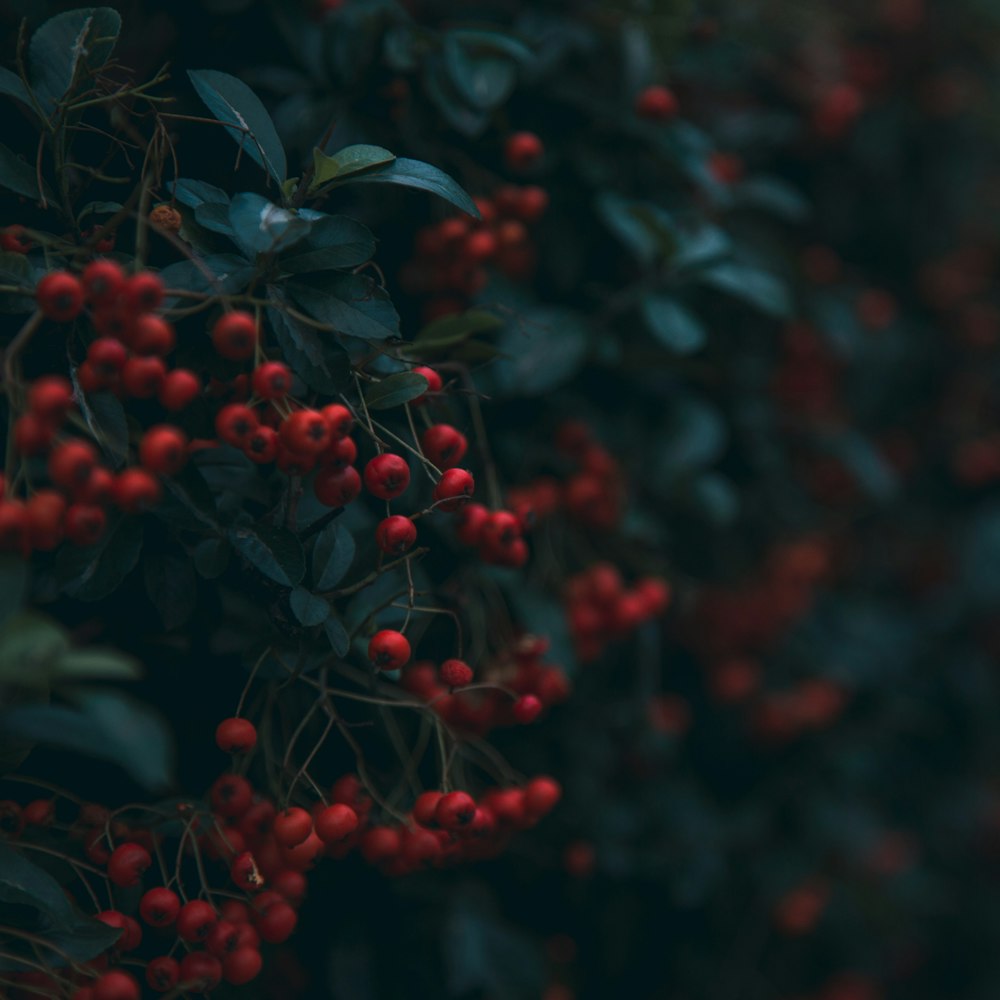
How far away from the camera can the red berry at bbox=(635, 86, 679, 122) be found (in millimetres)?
1459

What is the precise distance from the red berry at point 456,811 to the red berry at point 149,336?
567 mm

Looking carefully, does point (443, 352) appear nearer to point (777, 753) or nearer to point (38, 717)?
point (38, 717)

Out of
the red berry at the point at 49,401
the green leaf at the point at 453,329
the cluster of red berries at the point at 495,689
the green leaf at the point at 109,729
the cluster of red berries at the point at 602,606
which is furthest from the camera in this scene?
the cluster of red berries at the point at 602,606

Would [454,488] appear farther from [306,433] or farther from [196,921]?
[196,921]

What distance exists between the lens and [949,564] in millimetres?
2391

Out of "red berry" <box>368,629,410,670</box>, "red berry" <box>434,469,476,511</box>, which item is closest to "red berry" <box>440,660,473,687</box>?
"red berry" <box>368,629,410,670</box>

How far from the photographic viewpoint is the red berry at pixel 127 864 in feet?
3.17

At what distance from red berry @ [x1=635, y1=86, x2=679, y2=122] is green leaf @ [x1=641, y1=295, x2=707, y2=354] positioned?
0.93 feet

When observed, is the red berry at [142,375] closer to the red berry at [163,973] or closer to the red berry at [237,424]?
the red berry at [237,424]

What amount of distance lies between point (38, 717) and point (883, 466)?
1.76m

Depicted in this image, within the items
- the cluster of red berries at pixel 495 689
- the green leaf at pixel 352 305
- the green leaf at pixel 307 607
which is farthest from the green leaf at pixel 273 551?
the cluster of red berries at pixel 495 689

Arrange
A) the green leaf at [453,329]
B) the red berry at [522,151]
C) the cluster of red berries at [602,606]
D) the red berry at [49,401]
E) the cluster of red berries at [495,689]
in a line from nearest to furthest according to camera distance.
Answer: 1. the red berry at [49,401]
2. the green leaf at [453,329]
3. the cluster of red berries at [495,689]
4. the red berry at [522,151]
5. the cluster of red berries at [602,606]

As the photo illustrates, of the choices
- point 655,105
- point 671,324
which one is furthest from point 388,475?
point 655,105

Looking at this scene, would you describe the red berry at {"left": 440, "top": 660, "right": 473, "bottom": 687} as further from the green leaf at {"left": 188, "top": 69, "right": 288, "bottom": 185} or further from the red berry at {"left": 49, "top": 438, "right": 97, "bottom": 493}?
the green leaf at {"left": 188, "top": 69, "right": 288, "bottom": 185}
